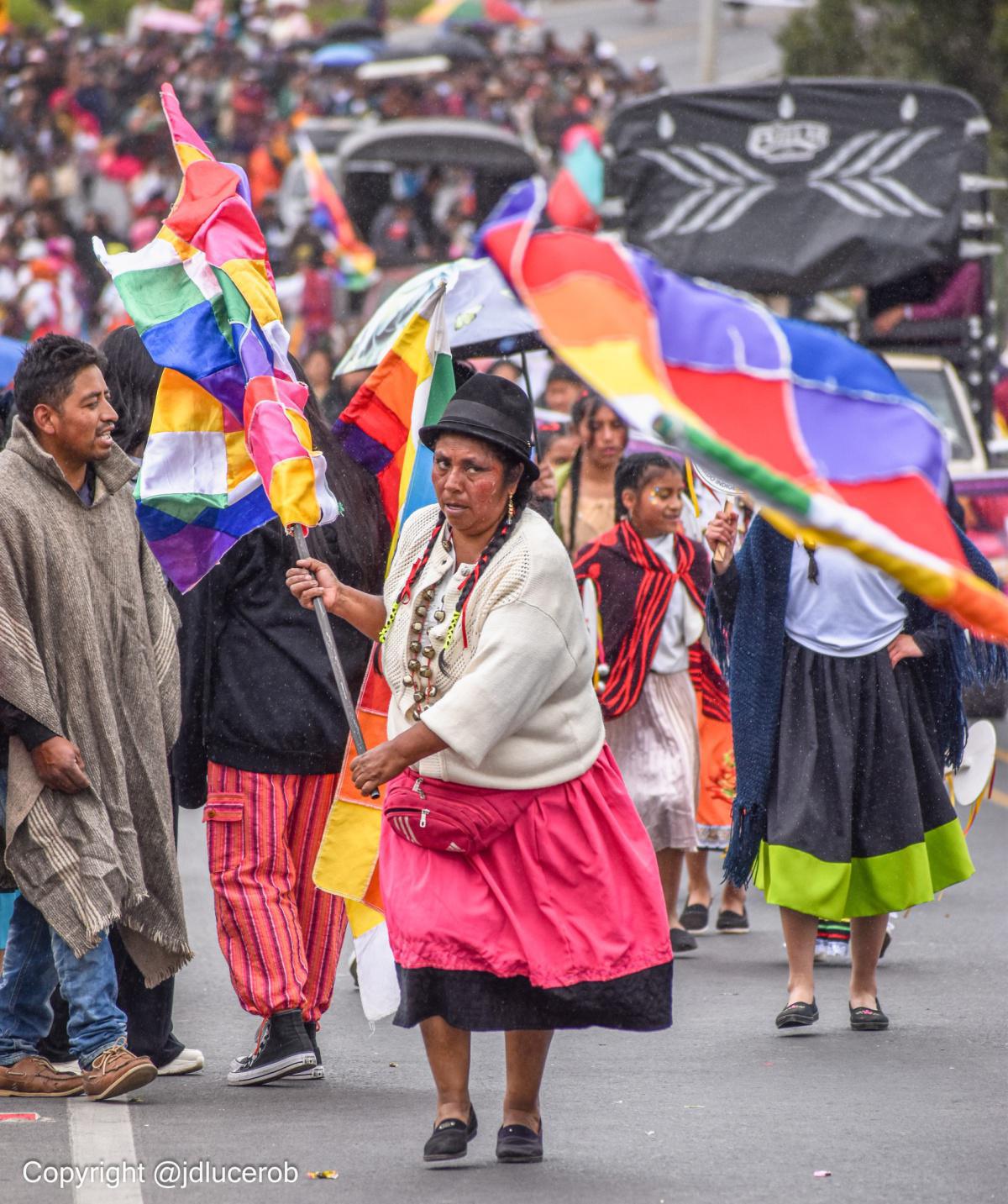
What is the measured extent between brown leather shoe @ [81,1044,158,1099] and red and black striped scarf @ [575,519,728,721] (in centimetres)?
303

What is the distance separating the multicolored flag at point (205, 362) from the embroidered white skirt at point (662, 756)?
104 inches

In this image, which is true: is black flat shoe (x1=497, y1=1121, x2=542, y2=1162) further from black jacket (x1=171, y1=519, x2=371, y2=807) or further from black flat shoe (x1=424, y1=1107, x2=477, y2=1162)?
black jacket (x1=171, y1=519, x2=371, y2=807)

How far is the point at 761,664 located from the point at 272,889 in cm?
169

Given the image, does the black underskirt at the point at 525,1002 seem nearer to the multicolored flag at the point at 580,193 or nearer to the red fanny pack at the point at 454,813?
the red fanny pack at the point at 454,813

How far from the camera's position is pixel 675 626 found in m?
8.63

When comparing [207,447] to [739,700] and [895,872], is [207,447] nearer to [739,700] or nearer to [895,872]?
[739,700]

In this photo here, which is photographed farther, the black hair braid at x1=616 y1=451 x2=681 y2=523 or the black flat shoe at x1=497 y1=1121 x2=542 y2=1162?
the black hair braid at x1=616 y1=451 x2=681 y2=523

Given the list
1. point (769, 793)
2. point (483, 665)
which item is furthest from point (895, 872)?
point (483, 665)

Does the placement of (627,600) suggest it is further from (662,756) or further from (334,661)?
(334,661)

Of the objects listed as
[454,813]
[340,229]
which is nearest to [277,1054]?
[454,813]

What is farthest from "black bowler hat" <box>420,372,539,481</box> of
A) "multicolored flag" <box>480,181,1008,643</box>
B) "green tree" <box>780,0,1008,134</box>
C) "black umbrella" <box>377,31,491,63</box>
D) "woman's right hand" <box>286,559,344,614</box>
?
"black umbrella" <box>377,31,491,63</box>

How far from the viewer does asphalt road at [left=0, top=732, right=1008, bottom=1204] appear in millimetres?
5047

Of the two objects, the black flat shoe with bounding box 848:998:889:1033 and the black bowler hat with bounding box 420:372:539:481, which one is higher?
the black bowler hat with bounding box 420:372:539:481

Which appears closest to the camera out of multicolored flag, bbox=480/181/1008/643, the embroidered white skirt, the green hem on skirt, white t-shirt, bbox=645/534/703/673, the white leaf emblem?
multicolored flag, bbox=480/181/1008/643
